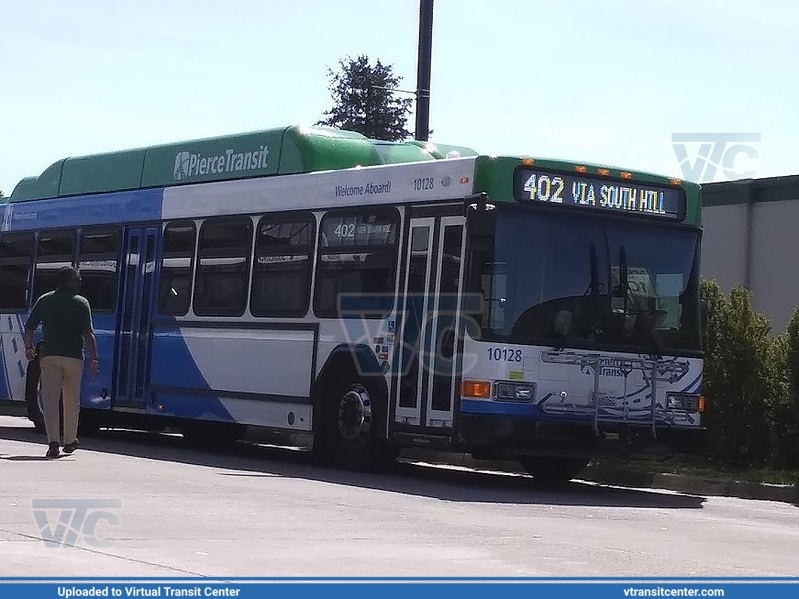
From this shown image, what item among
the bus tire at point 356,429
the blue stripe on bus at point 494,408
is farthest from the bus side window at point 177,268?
the blue stripe on bus at point 494,408

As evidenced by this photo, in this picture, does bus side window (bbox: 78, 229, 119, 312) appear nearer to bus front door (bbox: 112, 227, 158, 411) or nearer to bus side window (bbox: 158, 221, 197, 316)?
bus front door (bbox: 112, 227, 158, 411)

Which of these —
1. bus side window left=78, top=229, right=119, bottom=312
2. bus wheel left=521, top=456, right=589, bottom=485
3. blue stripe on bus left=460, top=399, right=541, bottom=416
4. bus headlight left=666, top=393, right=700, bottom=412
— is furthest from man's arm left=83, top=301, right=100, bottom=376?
bus headlight left=666, top=393, right=700, bottom=412

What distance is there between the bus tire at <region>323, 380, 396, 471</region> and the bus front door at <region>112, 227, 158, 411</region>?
3.54 metres

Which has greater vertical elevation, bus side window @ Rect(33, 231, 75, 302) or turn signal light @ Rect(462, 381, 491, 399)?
bus side window @ Rect(33, 231, 75, 302)

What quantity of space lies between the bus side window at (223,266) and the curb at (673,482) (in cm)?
309

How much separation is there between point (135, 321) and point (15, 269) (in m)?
3.18

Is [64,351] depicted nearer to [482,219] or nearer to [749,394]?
[482,219]

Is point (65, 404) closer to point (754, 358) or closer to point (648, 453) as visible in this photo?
point (648, 453)

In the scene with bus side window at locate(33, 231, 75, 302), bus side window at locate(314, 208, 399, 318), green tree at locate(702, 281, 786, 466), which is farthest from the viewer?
bus side window at locate(33, 231, 75, 302)

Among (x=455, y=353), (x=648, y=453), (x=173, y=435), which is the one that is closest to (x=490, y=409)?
(x=455, y=353)

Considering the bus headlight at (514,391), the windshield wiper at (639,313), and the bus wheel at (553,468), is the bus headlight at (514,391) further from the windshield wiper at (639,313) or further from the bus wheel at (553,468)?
the bus wheel at (553,468)

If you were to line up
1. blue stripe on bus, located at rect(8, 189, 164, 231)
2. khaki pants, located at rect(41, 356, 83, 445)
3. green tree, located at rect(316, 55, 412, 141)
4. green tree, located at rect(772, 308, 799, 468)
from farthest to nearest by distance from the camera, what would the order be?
green tree, located at rect(316, 55, 412, 141), blue stripe on bus, located at rect(8, 189, 164, 231), green tree, located at rect(772, 308, 799, 468), khaki pants, located at rect(41, 356, 83, 445)

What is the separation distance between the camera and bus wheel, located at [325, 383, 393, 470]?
1590 centimetres

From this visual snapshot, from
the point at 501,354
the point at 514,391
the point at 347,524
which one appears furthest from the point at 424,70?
the point at 347,524
